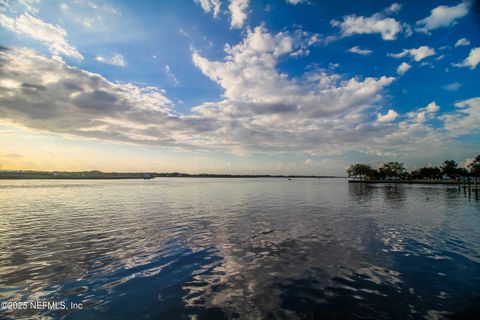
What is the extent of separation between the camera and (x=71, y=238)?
18.4m

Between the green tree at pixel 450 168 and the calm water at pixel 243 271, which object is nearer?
the calm water at pixel 243 271

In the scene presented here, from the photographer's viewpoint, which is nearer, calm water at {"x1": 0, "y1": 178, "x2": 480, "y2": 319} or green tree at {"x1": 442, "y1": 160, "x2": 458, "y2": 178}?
calm water at {"x1": 0, "y1": 178, "x2": 480, "y2": 319}

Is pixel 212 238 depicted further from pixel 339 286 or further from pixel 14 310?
pixel 14 310

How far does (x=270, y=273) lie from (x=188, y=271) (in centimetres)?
415

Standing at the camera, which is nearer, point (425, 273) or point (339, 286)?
point (339, 286)

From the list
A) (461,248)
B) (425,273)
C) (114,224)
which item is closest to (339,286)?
(425,273)

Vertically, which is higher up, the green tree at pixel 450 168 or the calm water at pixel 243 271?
the green tree at pixel 450 168

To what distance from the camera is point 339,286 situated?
419 inches

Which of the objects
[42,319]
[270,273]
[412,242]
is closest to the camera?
[42,319]

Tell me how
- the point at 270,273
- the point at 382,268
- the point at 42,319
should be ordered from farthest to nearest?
the point at 382,268
the point at 270,273
the point at 42,319

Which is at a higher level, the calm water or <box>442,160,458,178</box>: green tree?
<box>442,160,458,178</box>: green tree

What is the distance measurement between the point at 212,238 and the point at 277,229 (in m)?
6.54

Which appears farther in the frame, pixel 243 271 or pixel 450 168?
pixel 450 168

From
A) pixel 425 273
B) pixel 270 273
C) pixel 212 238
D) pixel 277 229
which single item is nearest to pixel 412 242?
pixel 425 273
